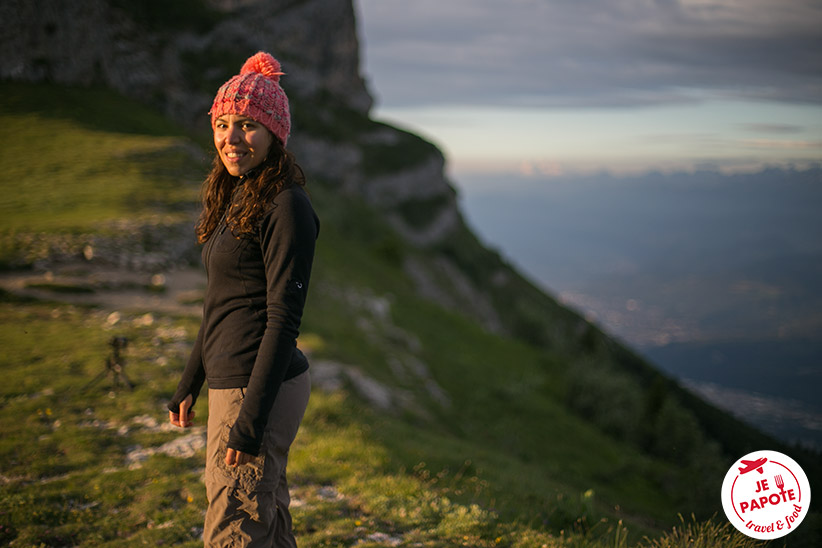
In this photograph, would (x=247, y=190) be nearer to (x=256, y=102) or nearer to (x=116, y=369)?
(x=256, y=102)

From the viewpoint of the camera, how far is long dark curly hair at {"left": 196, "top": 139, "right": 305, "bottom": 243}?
10.8 feet

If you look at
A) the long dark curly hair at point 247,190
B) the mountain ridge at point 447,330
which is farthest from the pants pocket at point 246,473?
the mountain ridge at point 447,330

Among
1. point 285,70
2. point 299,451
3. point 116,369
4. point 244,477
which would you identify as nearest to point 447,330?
point 116,369

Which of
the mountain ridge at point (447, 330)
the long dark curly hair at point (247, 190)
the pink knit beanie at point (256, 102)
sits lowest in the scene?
the mountain ridge at point (447, 330)

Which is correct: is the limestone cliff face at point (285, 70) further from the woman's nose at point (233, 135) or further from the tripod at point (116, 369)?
the woman's nose at point (233, 135)

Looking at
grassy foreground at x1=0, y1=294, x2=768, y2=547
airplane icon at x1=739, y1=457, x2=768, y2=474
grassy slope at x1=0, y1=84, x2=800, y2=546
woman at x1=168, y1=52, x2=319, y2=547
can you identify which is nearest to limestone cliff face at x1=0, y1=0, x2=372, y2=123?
grassy slope at x1=0, y1=84, x2=800, y2=546

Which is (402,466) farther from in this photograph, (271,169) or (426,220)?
(426,220)

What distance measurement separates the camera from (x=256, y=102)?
3453mm

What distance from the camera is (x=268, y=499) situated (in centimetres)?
339

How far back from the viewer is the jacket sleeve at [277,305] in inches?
123

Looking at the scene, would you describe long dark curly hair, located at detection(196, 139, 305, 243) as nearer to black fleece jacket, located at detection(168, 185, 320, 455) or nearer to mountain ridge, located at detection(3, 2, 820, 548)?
black fleece jacket, located at detection(168, 185, 320, 455)

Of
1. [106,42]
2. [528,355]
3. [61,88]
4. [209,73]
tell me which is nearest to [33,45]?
[61,88]

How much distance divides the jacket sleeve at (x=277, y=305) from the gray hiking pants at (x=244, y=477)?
24 cm

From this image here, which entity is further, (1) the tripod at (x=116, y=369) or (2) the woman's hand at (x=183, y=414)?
(1) the tripod at (x=116, y=369)
